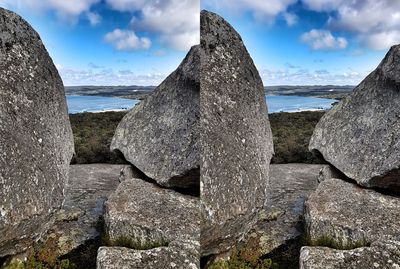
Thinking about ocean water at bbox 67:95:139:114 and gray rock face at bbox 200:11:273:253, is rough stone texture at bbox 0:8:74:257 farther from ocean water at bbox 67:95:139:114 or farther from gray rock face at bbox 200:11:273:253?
gray rock face at bbox 200:11:273:253

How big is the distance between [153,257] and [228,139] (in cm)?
179

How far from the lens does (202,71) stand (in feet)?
18.7

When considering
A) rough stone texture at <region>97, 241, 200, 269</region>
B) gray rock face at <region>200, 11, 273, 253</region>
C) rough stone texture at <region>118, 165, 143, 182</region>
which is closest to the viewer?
rough stone texture at <region>97, 241, 200, 269</region>

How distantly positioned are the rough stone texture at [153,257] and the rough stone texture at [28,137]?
1355mm

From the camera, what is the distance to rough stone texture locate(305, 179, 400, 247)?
5465mm

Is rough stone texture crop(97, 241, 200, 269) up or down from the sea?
down

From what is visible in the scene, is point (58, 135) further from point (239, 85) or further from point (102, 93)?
point (239, 85)

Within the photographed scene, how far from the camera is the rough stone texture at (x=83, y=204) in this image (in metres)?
4.82

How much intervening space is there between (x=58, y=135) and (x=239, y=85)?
9.64 feet

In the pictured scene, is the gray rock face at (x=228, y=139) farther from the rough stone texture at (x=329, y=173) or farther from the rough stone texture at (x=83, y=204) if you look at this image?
the rough stone texture at (x=329, y=173)

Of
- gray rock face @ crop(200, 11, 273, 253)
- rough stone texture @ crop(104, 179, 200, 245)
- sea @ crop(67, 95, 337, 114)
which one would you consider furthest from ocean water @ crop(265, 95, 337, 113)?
rough stone texture @ crop(104, 179, 200, 245)

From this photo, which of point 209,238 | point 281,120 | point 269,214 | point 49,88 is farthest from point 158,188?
point 281,120

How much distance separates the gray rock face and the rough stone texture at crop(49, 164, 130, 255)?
139 centimetres

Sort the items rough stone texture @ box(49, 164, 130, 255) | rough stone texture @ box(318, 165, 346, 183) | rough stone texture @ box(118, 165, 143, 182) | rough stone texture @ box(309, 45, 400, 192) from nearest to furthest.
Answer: rough stone texture @ box(49, 164, 130, 255), rough stone texture @ box(118, 165, 143, 182), rough stone texture @ box(309, 45, 400, 192), rough stone texture @ box(318, 165, 346, 183)
